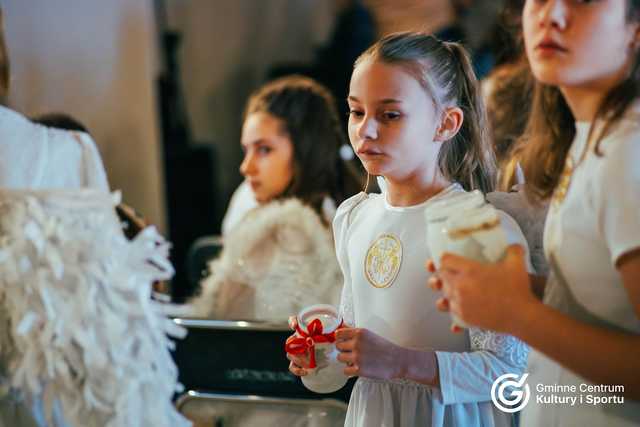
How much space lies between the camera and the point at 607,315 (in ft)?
2.92

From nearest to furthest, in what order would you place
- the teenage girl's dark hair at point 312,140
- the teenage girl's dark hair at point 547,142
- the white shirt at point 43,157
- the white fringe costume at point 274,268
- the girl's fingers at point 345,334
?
the teenage girl's dark hair at point 547,142
the girl's fingers at point 345,334
the white shirt at point 43,157
the white fringe costume at point 274,268
the teenage girl's dark hair at point 312,140

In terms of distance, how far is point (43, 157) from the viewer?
1.23 metres

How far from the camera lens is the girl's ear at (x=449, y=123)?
1.18m

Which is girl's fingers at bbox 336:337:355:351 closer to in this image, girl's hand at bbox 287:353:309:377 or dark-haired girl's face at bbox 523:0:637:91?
girl's hand at bbox 287:353:309:377

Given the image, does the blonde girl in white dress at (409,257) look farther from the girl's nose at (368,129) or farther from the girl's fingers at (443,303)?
the girl's fingers at (443,303)

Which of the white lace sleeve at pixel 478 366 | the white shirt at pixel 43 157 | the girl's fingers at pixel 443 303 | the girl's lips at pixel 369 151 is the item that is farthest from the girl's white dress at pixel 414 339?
the white shirt at pixel 43 157

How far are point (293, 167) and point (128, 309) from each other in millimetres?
1033

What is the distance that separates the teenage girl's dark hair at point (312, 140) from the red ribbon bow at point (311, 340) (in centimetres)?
89

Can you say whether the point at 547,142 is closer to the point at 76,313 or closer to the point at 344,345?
the point at 344,345

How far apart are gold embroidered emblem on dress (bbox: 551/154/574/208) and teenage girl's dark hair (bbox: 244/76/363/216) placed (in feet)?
3.60

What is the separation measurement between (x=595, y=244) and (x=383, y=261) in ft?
1.17

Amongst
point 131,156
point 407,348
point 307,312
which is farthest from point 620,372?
point 131,156

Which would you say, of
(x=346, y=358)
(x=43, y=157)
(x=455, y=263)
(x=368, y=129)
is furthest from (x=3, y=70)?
(x=455, y=263)

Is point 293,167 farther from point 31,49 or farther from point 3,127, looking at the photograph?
point 3,127
